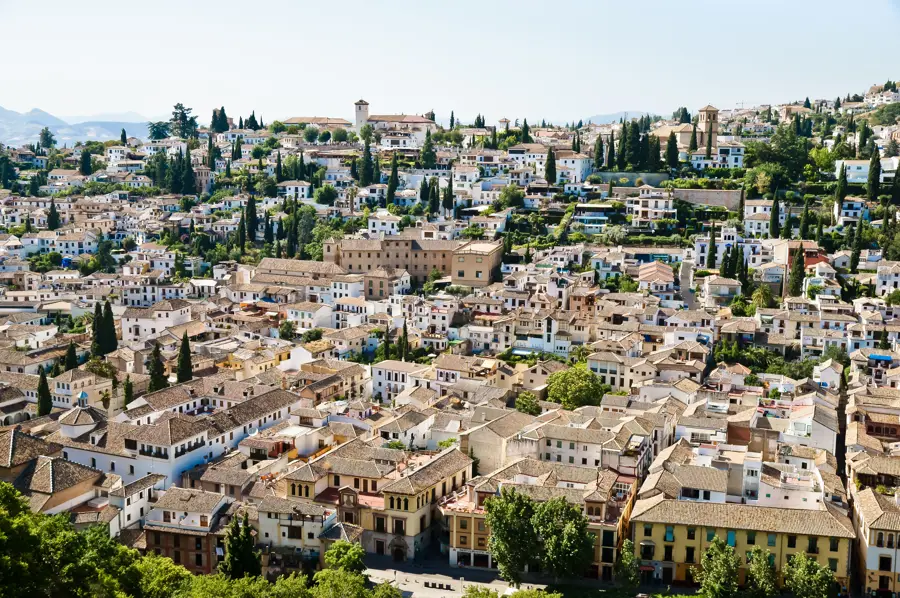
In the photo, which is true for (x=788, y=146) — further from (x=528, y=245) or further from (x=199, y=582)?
(x=199, y=582)

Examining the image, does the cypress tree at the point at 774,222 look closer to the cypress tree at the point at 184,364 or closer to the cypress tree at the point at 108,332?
the cypress tree at the point at 184,364

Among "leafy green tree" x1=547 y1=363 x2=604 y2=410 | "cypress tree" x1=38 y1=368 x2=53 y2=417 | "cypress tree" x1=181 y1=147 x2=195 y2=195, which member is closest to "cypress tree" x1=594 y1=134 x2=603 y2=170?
"cypress tree" x1=181 y1=147 x2=195 y2=195

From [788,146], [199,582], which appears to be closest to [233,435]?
[199,582]

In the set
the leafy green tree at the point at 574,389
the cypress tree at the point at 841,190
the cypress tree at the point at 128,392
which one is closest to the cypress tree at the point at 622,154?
the cypress tree at the point at 841,190

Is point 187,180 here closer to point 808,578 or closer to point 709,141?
point 709,141

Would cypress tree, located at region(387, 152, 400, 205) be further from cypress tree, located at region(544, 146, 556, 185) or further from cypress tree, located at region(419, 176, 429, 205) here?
Result: cypress tree, located at region(544, 146, 556, 185)

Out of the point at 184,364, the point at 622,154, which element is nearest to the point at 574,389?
the point at 184,364

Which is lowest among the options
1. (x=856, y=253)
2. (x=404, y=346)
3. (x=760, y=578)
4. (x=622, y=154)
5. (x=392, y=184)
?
(x=760, y=578)
